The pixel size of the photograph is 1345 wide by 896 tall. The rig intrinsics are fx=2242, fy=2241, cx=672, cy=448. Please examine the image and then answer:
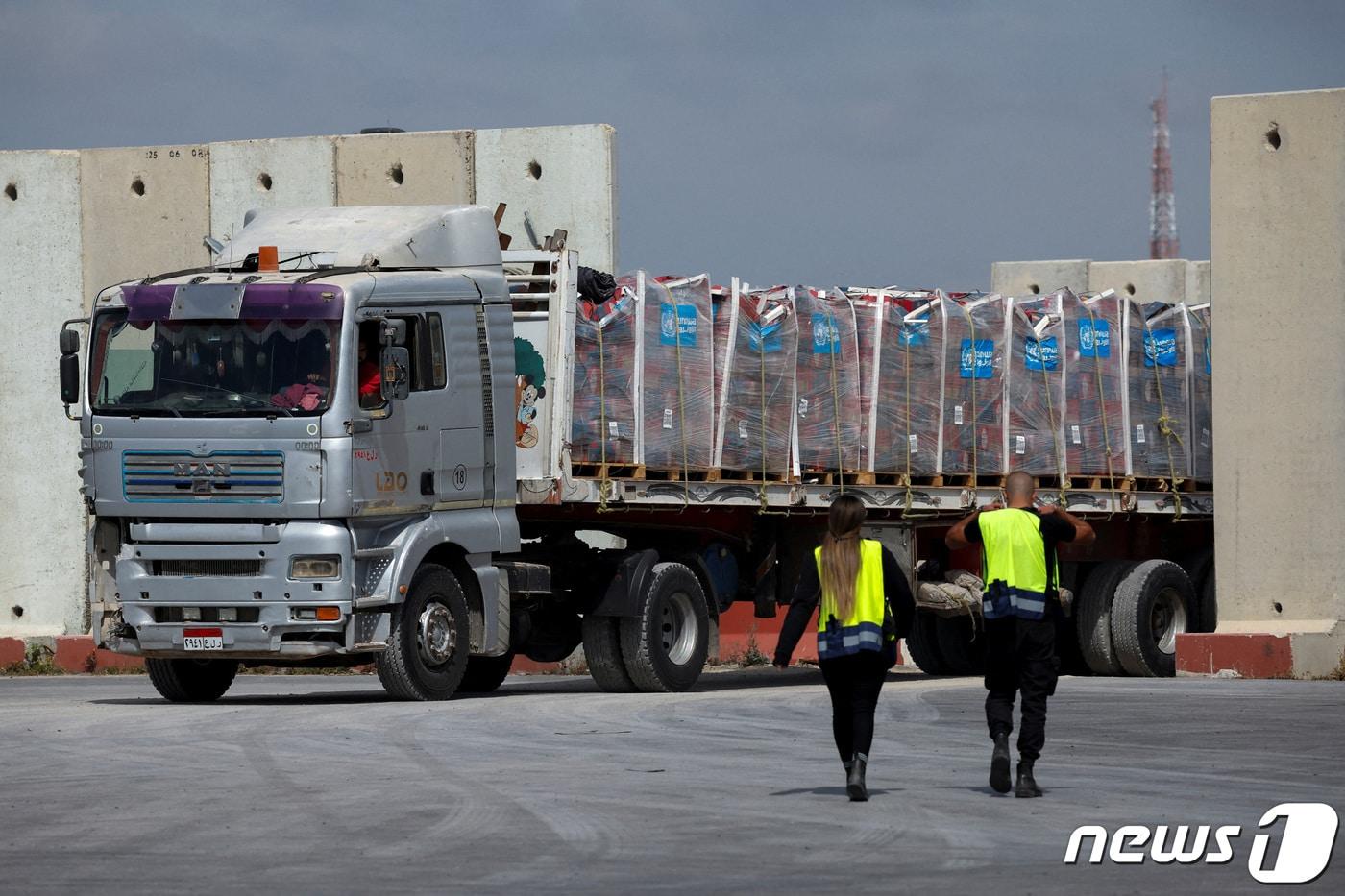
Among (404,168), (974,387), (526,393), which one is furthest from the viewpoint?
(404,168)

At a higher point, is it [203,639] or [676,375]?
[676,375]

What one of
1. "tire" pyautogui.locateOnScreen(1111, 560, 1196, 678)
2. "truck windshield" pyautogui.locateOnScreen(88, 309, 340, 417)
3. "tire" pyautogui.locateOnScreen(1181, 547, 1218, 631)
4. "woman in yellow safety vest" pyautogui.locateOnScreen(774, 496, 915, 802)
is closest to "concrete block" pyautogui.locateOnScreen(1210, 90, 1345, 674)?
"tire" pyautogui.locateOnScreen(1111, 560, 1196, 678)

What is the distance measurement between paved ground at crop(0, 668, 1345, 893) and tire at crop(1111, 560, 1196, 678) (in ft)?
12.6

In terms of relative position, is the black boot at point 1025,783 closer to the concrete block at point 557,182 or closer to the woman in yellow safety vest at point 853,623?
the woman in yellow safety vest at point 853,623

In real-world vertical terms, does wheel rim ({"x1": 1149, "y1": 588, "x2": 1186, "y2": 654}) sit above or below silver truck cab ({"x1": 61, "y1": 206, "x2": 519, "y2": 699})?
below

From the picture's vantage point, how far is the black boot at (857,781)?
10.9 metres

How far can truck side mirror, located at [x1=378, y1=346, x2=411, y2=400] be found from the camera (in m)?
16.2

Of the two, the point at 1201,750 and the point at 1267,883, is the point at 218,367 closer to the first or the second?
the point at 1201,750

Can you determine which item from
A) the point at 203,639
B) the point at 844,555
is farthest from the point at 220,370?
the point at 844,555

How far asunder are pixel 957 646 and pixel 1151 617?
2263mm

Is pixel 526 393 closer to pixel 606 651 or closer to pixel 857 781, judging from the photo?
pixel 606 651

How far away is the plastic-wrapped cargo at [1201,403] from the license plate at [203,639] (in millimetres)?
10723

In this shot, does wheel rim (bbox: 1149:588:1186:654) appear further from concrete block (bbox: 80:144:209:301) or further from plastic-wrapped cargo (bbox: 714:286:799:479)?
concrete block (bbox: 80:144:209:301)

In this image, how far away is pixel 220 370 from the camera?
53.1 ft
